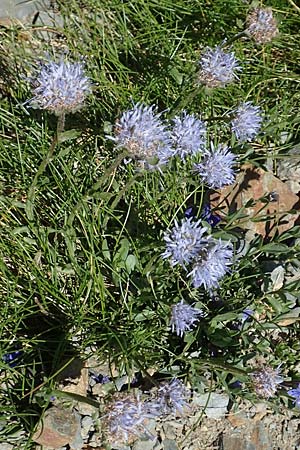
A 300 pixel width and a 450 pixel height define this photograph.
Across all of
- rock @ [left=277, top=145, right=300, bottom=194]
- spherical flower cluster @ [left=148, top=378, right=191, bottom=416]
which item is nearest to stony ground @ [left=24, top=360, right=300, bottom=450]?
spherical flower cluster @ [left=148, top=378, right=191, bottom=416]

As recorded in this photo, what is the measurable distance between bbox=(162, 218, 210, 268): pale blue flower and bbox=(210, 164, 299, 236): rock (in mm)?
451

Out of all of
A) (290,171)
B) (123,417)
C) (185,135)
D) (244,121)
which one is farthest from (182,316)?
(290,171)

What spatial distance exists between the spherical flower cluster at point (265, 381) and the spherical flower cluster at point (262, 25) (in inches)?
34.7

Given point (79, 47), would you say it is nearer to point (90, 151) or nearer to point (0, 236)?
point (90, 151)

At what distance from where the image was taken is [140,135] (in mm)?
1496

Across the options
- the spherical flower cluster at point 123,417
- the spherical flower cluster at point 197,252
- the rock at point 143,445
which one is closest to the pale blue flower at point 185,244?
the spherical flower cluster at point 197,252

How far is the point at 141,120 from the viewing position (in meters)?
1.52

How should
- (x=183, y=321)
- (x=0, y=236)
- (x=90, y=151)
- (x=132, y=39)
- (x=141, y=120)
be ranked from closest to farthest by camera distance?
(x=141, y=120) → (x=183, y=321) → (x=0, y=236) → (x=90, y=151) → (x=132, y=39)

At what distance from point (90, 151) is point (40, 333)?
548mm

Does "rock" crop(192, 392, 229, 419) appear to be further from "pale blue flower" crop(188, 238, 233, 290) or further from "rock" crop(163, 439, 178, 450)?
"pale blue flower" crop(188, 238, 233, 290)

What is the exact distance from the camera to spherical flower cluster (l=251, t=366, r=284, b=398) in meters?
1.73

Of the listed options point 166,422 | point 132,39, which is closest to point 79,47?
point 132,39

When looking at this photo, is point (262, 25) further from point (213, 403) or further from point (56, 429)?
point (56, 429)

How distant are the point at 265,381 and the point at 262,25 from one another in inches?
37.2
